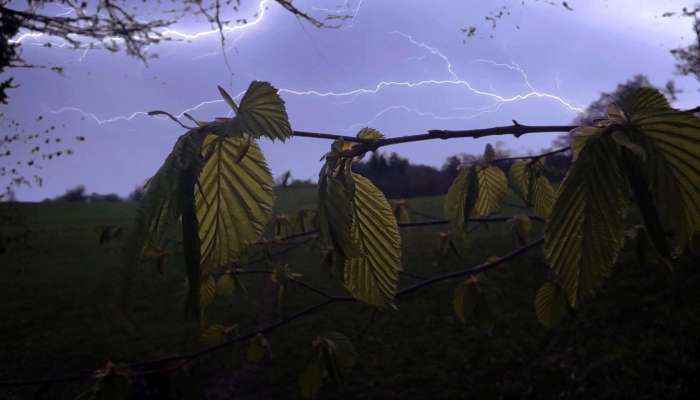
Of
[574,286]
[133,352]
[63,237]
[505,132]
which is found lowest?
[133,352]

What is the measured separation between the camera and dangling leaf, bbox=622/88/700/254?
1.26ft

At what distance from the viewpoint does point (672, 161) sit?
391 millimetres

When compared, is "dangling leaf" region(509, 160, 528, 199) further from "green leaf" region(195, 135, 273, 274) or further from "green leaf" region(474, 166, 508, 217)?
"green leaf" region(195, 135, 273, 274)

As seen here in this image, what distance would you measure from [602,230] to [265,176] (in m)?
0.28

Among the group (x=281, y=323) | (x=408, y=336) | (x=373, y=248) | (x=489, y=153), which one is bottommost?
(x=408, y=336)

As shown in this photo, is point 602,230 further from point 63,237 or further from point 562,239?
point 63,237

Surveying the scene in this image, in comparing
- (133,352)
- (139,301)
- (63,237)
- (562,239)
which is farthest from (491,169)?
(63,237)

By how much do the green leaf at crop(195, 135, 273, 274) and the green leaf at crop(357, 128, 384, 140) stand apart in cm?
12

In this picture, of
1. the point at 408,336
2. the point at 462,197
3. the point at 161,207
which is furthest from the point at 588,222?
the point at 408,336

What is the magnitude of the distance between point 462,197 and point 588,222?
43 cm

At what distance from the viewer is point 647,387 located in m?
2.95

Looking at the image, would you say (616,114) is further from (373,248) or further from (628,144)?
(373,248)

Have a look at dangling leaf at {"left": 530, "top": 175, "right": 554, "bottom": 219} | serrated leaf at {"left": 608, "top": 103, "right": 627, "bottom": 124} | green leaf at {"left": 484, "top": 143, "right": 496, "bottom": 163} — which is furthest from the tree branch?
serrated leaf at {"left": 608, "top": 103, "right": 627, "bottom": 124}

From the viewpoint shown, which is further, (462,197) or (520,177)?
(520,177)
